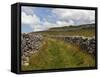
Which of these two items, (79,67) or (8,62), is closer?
(8,62)

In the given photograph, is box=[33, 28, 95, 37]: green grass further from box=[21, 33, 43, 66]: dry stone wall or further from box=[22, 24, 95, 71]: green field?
box=[21, 33, 43, 66]: dry stone wall

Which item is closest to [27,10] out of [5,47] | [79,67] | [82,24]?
[5,47]

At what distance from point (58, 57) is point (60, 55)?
27 millimetres

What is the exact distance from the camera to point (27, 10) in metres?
2.52

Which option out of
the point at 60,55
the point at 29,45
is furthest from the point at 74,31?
the point at 29,45

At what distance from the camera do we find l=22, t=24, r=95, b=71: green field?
8.46 feet

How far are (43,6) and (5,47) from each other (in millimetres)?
504

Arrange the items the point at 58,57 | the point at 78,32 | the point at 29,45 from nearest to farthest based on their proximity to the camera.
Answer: the point at 29,45, the point at 58,57, the point at 78,32

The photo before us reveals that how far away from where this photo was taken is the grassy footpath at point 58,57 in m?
2.57

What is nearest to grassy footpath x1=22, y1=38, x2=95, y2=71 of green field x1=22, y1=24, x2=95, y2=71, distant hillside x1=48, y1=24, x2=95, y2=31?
green field x1=22, y1=24, x2=95, y2=71

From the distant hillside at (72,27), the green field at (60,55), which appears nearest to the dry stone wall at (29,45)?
the green field at (60,55)

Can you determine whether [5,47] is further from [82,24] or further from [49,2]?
[82,24]

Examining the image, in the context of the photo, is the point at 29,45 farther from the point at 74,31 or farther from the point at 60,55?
the point at 74,31

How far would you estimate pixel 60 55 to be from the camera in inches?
105
